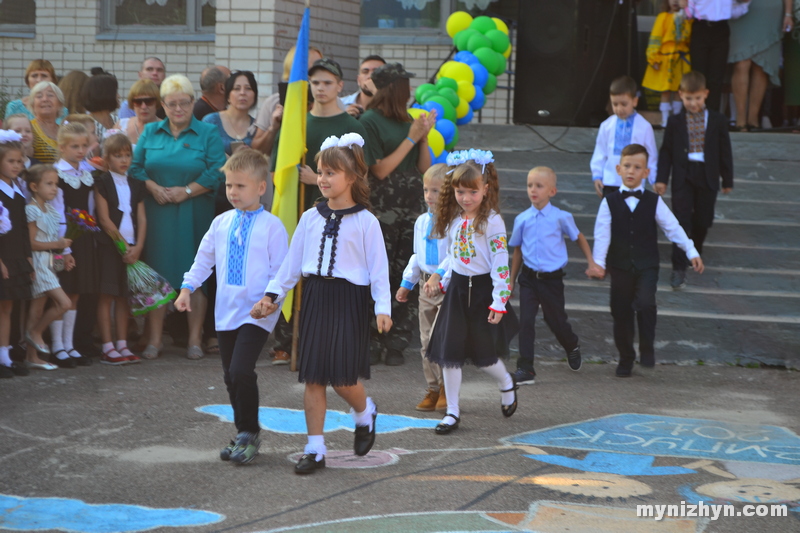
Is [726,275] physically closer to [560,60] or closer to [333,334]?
[560,60]

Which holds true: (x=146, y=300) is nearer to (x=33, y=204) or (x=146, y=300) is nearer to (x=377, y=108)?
(x=33, y=204)

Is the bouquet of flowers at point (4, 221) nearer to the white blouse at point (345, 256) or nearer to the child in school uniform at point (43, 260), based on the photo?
the child in school uniform at point (43, 260)

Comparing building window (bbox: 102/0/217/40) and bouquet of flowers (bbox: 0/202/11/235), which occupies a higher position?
building window (bbox: 102/0/217/40)

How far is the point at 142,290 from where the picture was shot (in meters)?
7.08

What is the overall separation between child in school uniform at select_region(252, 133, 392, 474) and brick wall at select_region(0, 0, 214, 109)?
855cm

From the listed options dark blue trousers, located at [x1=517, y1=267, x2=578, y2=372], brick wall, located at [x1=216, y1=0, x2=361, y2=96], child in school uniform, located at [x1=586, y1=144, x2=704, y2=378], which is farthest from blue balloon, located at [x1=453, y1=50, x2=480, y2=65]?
dark blue trousers, located at [x1=517, y1=267, x2=578, y2=372]

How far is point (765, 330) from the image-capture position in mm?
7297

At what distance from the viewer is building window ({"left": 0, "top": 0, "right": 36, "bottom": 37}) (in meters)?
13.4

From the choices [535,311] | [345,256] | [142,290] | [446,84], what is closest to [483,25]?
[446,84]

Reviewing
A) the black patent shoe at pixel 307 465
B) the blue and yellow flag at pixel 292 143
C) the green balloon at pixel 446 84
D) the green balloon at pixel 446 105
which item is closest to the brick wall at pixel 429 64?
the green balloon at pixel 446 84

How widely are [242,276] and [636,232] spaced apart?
10.5ft

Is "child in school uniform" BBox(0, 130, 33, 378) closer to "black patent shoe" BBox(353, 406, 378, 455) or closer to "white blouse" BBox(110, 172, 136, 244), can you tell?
"white blouse" BBox(110, 172, 136, 244)

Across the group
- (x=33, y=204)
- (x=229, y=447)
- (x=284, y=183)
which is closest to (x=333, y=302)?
(x=229, y=447)

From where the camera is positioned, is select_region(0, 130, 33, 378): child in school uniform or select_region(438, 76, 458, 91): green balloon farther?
select_region(438, 76, 458, 91): green balloon
